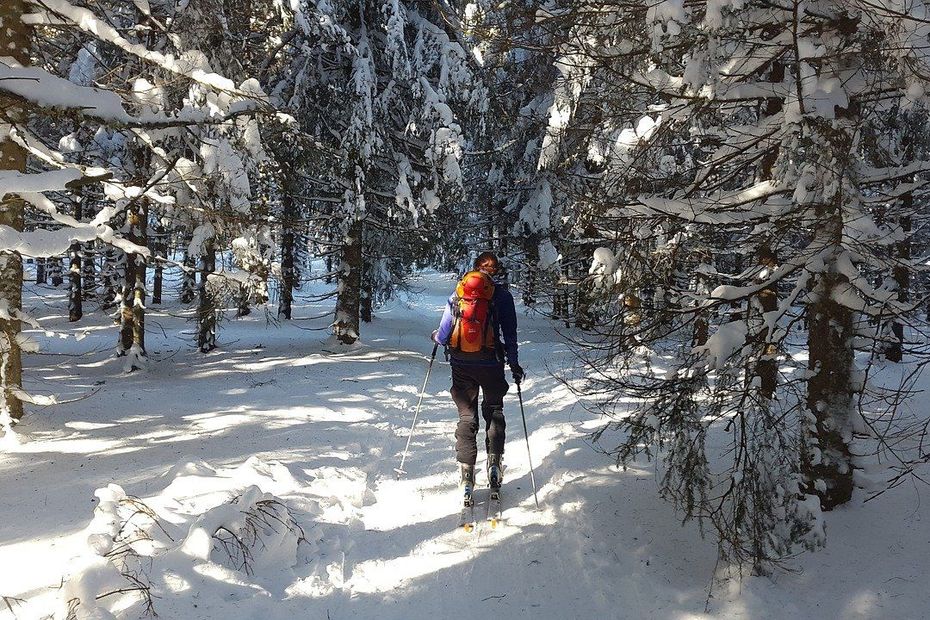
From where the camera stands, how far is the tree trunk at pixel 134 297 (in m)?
12.2

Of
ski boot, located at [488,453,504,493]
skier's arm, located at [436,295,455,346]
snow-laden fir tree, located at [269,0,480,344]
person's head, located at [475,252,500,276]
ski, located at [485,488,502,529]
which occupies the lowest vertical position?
ski, located at [485,488,502,529]

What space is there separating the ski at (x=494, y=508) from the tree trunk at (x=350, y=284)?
984cm

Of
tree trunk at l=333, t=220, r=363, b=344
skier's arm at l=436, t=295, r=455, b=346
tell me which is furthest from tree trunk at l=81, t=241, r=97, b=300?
skier's arm at l=436, t=295, r=455, b=346

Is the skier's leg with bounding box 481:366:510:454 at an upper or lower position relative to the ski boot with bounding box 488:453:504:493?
upper

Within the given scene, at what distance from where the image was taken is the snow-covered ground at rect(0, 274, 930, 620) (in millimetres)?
3609

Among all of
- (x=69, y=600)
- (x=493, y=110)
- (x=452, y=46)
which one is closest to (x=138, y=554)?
(x=69, y=600)

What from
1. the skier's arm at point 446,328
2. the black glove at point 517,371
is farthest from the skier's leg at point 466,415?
the black glove at point 517,371

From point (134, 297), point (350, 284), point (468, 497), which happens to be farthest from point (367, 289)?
point (468, 497)

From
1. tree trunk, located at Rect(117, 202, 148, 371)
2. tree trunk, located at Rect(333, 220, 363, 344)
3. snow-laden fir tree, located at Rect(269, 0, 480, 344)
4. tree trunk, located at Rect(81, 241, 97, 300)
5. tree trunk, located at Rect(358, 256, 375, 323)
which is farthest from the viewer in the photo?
tree trunk, located at Rect(358, 256, 375, 323)

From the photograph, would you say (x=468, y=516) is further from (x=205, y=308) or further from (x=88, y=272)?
(x=88, y=272)

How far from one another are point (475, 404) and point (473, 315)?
0.90 m

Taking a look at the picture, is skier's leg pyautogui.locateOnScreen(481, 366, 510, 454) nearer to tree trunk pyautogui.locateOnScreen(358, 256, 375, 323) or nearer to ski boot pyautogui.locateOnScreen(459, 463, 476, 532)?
ski boot pyautogui.locateOnScreen(459, 463, 476, 532)

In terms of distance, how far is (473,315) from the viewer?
18.5 feet

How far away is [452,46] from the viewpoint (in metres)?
13.9
